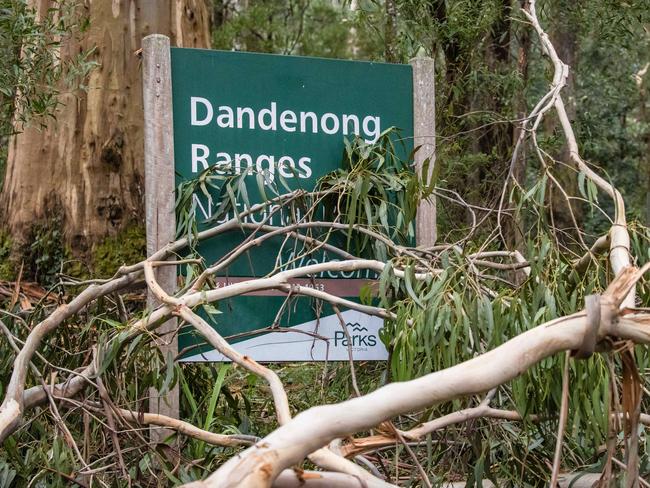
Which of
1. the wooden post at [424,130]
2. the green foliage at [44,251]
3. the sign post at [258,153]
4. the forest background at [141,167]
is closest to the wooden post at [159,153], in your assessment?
the sign post at [258,153]

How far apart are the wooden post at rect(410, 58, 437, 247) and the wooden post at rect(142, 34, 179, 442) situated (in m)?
1.24

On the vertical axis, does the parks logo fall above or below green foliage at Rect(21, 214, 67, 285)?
below

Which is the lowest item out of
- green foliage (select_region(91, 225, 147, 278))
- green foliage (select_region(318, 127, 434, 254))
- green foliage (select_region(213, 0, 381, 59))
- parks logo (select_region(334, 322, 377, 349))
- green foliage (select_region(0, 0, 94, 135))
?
parks logo (select_region(334, 322, 377, 349))

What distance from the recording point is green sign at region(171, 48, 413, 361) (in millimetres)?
4414

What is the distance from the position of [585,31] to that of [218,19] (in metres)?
8.88

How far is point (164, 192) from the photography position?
4.32m

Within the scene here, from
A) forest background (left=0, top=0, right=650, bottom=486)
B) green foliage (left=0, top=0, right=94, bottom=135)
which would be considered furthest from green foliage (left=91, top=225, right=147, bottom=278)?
green foliage (left=0, top=0, right=94, bottom=135)

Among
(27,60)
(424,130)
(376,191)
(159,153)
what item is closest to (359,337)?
(376,191)

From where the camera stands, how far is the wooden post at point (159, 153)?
14.1 feet

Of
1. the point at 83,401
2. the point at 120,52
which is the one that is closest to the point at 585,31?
the point at 120,52

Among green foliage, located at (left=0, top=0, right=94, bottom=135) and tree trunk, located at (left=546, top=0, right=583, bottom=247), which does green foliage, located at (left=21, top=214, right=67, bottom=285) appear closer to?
green foliage, located at (left=0, top=0, right=94, bottom=135)

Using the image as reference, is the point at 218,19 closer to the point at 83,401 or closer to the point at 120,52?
the point at 120,52

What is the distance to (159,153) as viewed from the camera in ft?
14.2

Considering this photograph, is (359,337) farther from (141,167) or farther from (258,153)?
(141,167)
